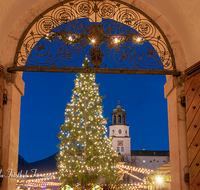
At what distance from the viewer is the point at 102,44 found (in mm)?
5863

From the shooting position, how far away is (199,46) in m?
5.18

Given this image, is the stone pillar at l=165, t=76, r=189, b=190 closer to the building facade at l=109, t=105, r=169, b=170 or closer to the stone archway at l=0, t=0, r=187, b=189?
the stone archway at l=0, t=0, r=187, b=189

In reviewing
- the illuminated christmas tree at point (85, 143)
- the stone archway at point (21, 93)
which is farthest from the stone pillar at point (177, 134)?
the illuminated christmas tree at point (85, 143)

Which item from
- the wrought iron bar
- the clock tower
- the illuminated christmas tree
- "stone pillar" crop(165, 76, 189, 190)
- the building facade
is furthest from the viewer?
the clock tower

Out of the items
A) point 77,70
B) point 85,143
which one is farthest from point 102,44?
point 85,143

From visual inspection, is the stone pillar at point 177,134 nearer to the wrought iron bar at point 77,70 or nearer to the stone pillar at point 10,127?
the wrought iron bar at point 77,70

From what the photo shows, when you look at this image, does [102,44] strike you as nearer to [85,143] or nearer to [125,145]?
[85,143]

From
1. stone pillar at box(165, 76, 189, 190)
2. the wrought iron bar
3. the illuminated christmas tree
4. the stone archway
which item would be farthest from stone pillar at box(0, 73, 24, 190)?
the illuminated christmas tree

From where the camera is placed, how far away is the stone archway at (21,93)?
507cm

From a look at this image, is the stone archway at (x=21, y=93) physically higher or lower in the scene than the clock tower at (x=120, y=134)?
lower

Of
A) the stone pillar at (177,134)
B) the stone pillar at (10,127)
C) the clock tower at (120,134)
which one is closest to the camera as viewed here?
the stone pillar at (10,127)

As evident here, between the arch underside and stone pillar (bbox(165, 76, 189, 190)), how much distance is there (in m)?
0.34

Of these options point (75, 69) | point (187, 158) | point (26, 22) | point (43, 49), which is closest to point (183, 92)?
point (187, 158)

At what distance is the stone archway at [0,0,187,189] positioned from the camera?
507 cm
